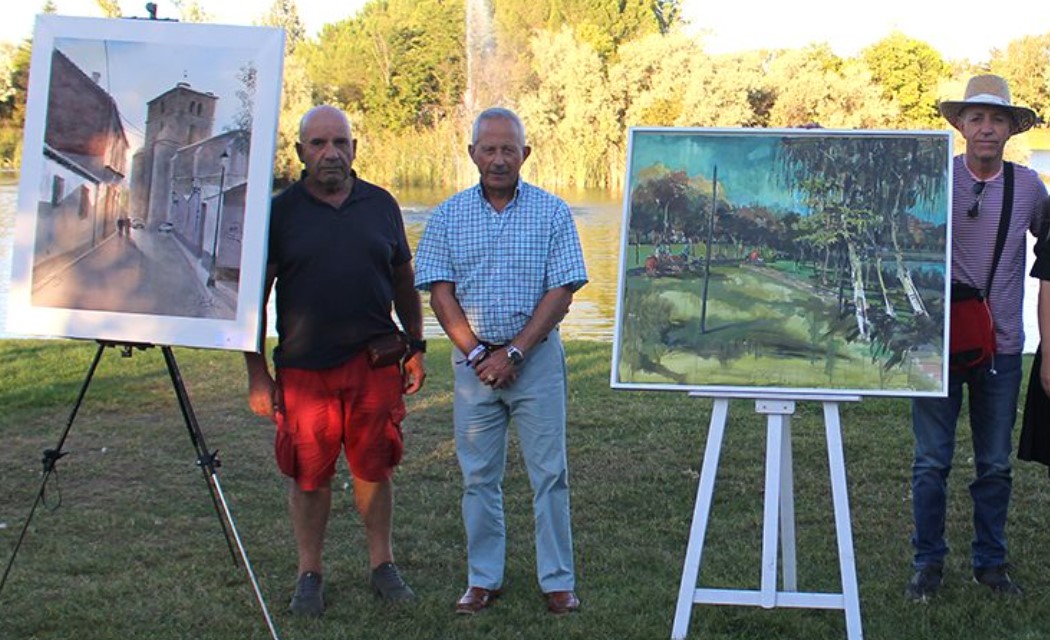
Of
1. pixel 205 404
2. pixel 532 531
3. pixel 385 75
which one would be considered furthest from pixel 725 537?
pixel 385 75

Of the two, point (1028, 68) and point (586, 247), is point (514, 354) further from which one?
point (1028, 68)

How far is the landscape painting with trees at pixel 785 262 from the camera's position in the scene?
423cm

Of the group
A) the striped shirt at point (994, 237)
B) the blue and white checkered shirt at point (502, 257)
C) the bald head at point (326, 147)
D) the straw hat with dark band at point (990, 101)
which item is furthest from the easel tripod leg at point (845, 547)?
the bald head at point (326, 147)

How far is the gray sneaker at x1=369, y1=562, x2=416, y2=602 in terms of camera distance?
15.9 feet

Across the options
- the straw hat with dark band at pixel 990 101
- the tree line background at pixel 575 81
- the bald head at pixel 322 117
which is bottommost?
the bald head at pixel 322 117

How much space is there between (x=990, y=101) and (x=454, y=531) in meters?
2.94

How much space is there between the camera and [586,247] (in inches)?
824

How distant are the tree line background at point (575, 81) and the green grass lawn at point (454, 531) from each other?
16684mm

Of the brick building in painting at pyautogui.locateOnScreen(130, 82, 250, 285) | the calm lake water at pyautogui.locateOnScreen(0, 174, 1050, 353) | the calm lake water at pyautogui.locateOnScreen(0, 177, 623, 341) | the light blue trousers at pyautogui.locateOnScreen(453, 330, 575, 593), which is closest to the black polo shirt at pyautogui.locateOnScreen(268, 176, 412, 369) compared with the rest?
the brick building in painting at pyautogui.locateOnScreen(130, 82, 250, 285)

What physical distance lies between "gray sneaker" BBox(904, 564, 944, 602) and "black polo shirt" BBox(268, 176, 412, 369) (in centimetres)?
225

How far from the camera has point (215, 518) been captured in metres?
6.02

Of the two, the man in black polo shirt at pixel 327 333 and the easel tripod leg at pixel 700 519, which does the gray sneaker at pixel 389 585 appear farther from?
the easel tripod leg at pixel 700 519

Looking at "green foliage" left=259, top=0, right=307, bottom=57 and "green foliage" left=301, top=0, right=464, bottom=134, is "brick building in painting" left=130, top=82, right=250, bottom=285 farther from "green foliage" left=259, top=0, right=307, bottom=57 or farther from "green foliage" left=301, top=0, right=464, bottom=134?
"green foliage" left=259, top=0, right=307, bottom=57

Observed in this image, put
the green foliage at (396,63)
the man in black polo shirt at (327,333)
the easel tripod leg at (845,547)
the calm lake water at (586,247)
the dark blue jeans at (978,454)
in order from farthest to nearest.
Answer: the green foliage at (396,63) < the calm lake water at (586,247) < the dark blue jeans at (978,454) < the man in black polo shirt at (327,333) < the easel tripod leg at (845,547)
